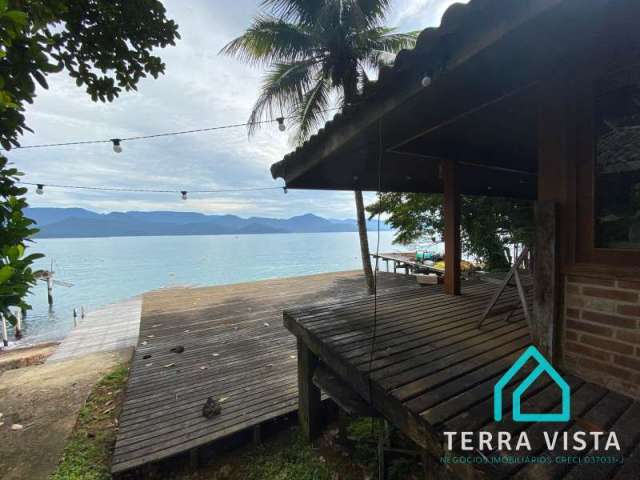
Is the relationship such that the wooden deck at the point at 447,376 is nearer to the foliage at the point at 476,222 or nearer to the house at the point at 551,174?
the house at the point at 551,174

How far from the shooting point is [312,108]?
8.03 m

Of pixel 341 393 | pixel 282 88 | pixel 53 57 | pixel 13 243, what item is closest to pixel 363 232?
pixel 282 88

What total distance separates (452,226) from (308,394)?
2939 mm

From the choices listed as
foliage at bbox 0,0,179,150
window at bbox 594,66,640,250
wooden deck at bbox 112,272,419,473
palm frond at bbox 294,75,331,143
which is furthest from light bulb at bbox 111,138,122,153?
window at bbox 594,66,640,250

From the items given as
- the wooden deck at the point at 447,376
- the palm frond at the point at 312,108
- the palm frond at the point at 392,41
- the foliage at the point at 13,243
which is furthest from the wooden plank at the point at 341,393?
the palm frond at the point at 392,41

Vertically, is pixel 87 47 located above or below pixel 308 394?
above

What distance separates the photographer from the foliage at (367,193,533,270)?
7.25m

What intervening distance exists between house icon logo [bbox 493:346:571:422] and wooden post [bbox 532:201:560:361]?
85 mm

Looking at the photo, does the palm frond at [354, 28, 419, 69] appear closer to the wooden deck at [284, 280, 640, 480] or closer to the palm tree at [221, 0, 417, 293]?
the palm tree at [221, 0, 417, 293]

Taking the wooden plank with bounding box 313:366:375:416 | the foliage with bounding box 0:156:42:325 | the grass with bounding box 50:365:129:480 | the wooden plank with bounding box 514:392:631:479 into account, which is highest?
the foliage with bounding box 0:156:42:325

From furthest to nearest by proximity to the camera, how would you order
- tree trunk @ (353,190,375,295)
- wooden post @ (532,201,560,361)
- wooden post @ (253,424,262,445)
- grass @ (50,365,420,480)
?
tree trunk @ (353,190,375,295) → wooden post @ (253,424,262,445) → grass @ (50,365,420,480) → wooden post @ (532,201,560,361)

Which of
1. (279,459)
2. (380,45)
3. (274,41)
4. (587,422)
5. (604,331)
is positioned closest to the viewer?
(587,422)

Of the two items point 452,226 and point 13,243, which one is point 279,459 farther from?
point 452,226

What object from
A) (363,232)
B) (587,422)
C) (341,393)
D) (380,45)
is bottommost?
(341,393)
